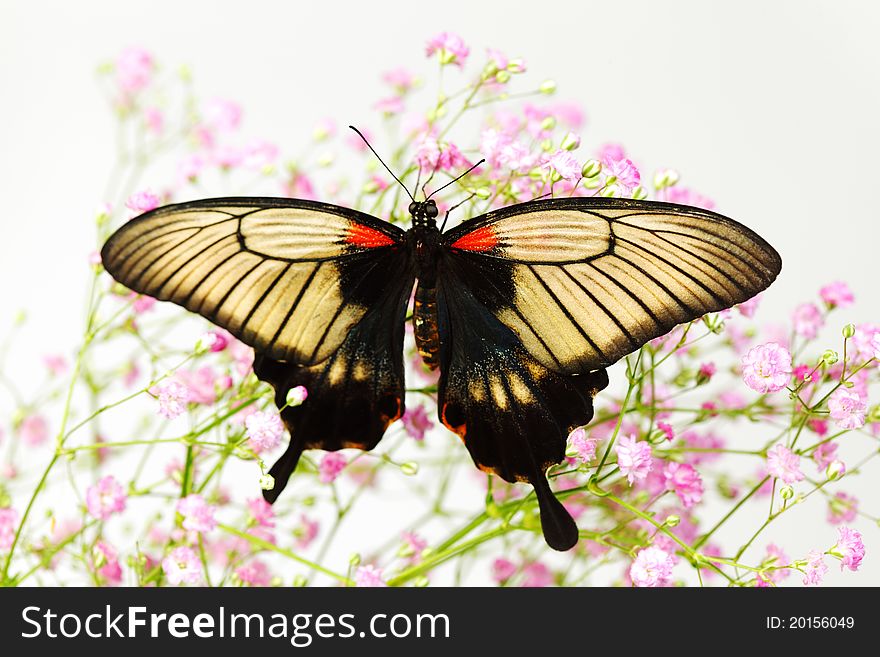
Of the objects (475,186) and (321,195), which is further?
(321,195)

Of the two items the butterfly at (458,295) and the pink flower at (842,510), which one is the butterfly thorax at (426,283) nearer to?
the butterfly at (458,295)

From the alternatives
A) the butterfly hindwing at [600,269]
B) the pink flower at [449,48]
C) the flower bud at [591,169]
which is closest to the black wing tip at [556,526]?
the butterfly hindwing at [600,269]

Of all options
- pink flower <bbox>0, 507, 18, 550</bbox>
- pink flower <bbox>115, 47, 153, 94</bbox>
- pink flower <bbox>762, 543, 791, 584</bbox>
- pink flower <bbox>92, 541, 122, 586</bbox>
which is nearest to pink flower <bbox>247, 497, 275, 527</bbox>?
pink flower <bbox>92, 541, 122, 586</bbox>

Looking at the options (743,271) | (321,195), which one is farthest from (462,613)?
(321,195)

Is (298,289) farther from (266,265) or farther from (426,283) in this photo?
(426,283)

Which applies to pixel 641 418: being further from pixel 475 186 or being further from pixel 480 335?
pixel 475 186

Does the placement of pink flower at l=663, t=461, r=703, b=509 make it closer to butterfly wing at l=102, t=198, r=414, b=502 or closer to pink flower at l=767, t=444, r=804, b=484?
pink flower at l=767, t=444, r=804, b=484
